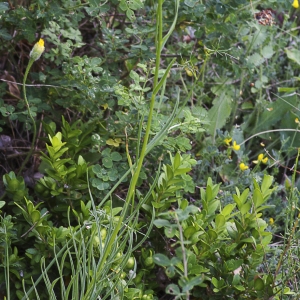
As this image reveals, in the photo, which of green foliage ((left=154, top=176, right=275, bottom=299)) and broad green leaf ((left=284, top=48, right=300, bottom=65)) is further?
broad green leaf ((left=284, top=48, right=300, bottom=65))

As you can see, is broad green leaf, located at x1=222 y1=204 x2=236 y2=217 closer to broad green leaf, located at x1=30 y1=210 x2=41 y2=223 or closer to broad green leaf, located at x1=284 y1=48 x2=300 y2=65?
broad green leaf, located at x1=30 y1=210 x2=41 y2=223

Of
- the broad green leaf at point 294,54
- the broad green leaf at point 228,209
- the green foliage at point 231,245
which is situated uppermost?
the broad green leaf at point 294,54

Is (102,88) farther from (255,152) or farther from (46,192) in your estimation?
(255,152)

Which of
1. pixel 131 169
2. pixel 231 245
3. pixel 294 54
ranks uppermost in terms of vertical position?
pixel 131 169

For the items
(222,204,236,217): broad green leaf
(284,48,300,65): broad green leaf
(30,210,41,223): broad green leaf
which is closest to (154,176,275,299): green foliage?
(222,204,236,217): broad green leaf

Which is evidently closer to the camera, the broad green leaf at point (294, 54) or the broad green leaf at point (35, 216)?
the broad green leaf at point (35, 216)

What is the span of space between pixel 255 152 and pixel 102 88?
926 mm

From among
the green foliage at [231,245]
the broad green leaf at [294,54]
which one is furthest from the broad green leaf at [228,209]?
the broad green leaf at [294,54]

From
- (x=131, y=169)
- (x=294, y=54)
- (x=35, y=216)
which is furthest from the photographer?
(x=294, y=54)

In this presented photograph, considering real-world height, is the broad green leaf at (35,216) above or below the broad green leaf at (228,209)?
below

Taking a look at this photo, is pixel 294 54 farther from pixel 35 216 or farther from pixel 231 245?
pixel 35 216

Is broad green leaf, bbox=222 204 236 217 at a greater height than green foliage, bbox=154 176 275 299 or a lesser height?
greater

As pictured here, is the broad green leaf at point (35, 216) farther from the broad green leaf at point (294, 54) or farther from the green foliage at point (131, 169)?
the broad green leaf at point (294, 54)

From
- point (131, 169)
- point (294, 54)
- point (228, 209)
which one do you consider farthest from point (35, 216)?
point (294, 54)
